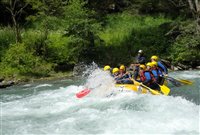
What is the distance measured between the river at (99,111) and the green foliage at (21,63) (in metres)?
4.79

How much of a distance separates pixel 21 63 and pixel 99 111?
10943 mm

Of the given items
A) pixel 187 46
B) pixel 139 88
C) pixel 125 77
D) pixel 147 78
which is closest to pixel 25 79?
pixel 125 77

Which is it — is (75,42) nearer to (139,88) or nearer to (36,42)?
(36,42)

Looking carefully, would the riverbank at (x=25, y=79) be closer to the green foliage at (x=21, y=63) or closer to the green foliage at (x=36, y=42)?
the green foliage at (x=21, y=63)

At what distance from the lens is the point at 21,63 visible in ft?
76.7

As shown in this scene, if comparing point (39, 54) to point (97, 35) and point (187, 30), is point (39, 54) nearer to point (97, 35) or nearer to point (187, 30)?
point (97, 35)

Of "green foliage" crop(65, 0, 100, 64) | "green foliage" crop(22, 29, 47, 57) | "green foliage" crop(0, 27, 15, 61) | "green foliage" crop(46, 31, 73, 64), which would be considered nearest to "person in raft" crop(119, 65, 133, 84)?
"green foliage" crop(65, 0, 100, 64)

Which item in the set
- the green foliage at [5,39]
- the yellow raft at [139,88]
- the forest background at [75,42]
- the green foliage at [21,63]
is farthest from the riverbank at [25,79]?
the yellow raft at [139,88]

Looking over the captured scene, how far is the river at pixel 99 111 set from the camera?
1144cm

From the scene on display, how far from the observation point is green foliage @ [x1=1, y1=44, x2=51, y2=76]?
75.6 ft

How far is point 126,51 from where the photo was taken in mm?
26719

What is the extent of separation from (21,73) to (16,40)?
102 inches

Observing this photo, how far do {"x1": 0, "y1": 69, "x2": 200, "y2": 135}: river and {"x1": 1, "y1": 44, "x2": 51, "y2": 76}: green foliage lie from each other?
4.79 m

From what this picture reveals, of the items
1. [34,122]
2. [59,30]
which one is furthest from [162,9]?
[34,122]
